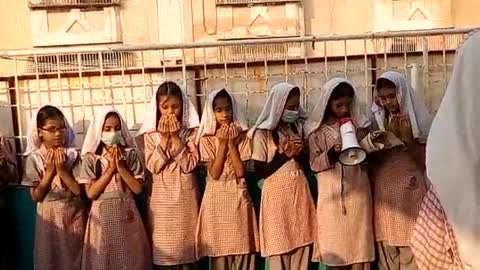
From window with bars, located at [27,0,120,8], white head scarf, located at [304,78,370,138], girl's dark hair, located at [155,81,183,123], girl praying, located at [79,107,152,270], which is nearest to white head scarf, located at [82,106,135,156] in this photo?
girl praying, located at [79,107,152,270]

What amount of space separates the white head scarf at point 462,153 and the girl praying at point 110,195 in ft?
8.76

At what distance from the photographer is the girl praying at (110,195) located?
411cm

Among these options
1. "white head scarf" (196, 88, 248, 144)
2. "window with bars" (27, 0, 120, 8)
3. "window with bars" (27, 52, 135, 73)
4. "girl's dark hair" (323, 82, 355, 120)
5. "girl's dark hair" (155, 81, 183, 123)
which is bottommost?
"white head scarf" (196, 88, 248, 144)

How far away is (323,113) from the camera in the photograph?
416cm

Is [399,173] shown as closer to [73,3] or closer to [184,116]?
[184,116]

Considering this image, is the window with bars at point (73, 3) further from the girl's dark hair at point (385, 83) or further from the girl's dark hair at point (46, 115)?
the girl's dark hair at point (385, 83)

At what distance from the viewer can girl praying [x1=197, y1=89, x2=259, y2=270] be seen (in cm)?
414

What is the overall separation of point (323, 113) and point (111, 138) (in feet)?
3.88

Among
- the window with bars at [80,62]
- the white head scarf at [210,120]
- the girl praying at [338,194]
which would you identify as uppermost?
the window with bars at [80,62]

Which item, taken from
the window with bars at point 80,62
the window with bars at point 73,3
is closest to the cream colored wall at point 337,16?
the window with bars at point 73,3

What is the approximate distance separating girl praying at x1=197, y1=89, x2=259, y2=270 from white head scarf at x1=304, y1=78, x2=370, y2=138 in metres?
0.37

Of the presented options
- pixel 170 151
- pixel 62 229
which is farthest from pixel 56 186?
pixel 170 151

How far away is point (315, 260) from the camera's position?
4.24 meters

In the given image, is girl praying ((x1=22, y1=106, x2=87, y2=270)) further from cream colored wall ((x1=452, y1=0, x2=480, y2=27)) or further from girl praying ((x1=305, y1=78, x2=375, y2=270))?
cream colored wall ((x1=452, y1=0, x2=480, y2=27))
